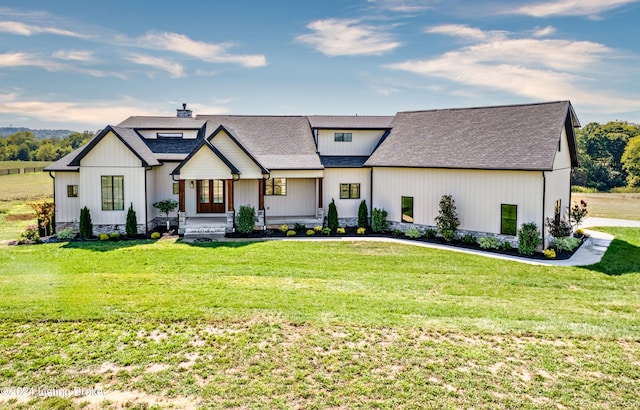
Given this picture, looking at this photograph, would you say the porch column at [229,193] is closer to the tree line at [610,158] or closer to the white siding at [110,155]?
the white siding at [110,155]

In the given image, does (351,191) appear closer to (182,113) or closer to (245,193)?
(245,193)

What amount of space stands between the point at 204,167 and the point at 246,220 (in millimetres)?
3389

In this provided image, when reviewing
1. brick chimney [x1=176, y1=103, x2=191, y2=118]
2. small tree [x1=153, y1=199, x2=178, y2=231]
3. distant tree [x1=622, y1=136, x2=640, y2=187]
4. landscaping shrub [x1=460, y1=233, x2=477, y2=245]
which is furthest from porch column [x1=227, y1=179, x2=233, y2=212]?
distant tree [x1=622, y1=136, x2=640, y2=187]

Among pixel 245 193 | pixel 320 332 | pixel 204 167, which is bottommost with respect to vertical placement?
pixel 320 332

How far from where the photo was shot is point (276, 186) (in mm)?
24828

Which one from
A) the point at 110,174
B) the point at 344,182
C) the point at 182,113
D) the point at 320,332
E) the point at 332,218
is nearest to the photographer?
the point at 320,332

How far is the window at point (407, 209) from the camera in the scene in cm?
2225

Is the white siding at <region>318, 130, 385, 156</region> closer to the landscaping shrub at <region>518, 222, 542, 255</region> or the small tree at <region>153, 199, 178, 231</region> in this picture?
the small tree at <region>153, 199, 178, 231</region>

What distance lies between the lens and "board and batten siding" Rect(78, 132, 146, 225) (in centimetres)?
2111

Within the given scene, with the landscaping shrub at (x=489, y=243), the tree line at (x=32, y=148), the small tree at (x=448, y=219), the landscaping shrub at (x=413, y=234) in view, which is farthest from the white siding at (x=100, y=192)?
the tree line at (x=32, y=148)

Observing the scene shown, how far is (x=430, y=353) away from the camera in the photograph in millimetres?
8445

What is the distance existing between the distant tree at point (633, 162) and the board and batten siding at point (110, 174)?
61.1 metres

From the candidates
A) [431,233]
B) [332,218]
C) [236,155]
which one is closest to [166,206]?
[236,155]

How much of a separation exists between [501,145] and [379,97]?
15.1m
